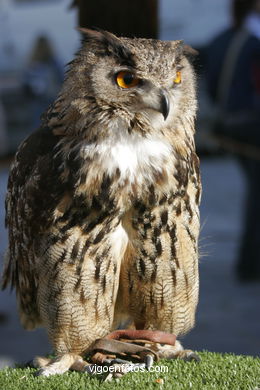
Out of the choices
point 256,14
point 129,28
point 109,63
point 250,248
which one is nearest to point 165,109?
point 109,63

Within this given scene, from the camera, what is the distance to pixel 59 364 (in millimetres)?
2932

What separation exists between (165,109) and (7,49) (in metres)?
9.87

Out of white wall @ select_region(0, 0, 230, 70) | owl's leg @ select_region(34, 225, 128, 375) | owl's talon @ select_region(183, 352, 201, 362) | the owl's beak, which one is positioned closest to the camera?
the owl's beak

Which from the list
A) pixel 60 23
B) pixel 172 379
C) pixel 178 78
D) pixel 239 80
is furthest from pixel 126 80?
pixel 60 23

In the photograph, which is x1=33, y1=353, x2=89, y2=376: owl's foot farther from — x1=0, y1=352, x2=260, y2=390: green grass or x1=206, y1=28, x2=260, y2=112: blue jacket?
x1=206, y1=28, x2=260, y2=112: blue jacket

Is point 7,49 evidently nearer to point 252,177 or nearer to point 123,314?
point 252,177

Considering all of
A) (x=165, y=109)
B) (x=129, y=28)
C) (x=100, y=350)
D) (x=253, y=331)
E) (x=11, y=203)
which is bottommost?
(x=253, y=331)

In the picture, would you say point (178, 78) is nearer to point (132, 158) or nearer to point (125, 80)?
point (125, 80)

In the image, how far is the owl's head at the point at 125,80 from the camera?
2652 mm

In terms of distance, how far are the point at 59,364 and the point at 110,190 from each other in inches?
26.5

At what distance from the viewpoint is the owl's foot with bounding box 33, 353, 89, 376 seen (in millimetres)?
2877

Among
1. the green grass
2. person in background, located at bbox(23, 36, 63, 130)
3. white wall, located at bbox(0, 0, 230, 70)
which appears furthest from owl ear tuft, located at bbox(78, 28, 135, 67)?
white wall, located at bbox(0, 0, 230, 70)

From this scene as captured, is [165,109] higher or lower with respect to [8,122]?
higher

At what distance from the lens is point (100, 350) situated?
2922mm
